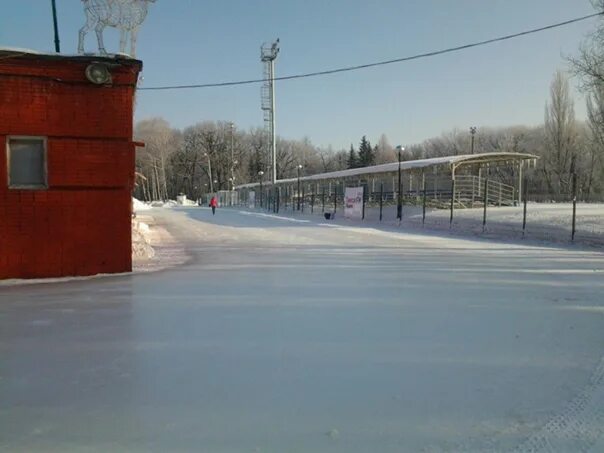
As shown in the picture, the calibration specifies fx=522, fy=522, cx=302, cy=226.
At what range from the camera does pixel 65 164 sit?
371 inches

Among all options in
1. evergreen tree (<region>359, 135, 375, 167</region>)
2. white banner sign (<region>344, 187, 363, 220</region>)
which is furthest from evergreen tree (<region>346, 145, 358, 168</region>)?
white banner sign (<region>344, 187, 363, 220</region>)

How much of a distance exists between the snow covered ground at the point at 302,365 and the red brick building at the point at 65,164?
1.00 m

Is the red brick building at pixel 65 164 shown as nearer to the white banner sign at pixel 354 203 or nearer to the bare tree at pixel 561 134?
the white banner sign at pixel 354 203

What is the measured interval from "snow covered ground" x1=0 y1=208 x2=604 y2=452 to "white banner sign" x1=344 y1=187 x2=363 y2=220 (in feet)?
74.7

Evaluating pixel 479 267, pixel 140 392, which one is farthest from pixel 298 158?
pixel 140 392

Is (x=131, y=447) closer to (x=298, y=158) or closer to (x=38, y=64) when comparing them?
(x=38, y=64)

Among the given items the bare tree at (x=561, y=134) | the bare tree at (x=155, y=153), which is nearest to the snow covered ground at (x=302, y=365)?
the bare tree at (x=561, y=134)

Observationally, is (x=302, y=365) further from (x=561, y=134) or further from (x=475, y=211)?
(x=561, y=134)

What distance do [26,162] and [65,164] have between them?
63cm

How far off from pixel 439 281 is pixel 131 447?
6908 millimetres

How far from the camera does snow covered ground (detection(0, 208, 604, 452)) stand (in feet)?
10.8

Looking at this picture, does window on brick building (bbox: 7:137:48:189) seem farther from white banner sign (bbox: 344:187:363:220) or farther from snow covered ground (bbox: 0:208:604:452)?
white banner sign (bbox: 344:187:363:220)

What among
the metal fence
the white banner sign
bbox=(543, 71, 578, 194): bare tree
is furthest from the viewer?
bbox=(543, 71, 578, 194): bare tree

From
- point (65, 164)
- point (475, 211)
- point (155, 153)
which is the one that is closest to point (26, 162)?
point (65, 164)
